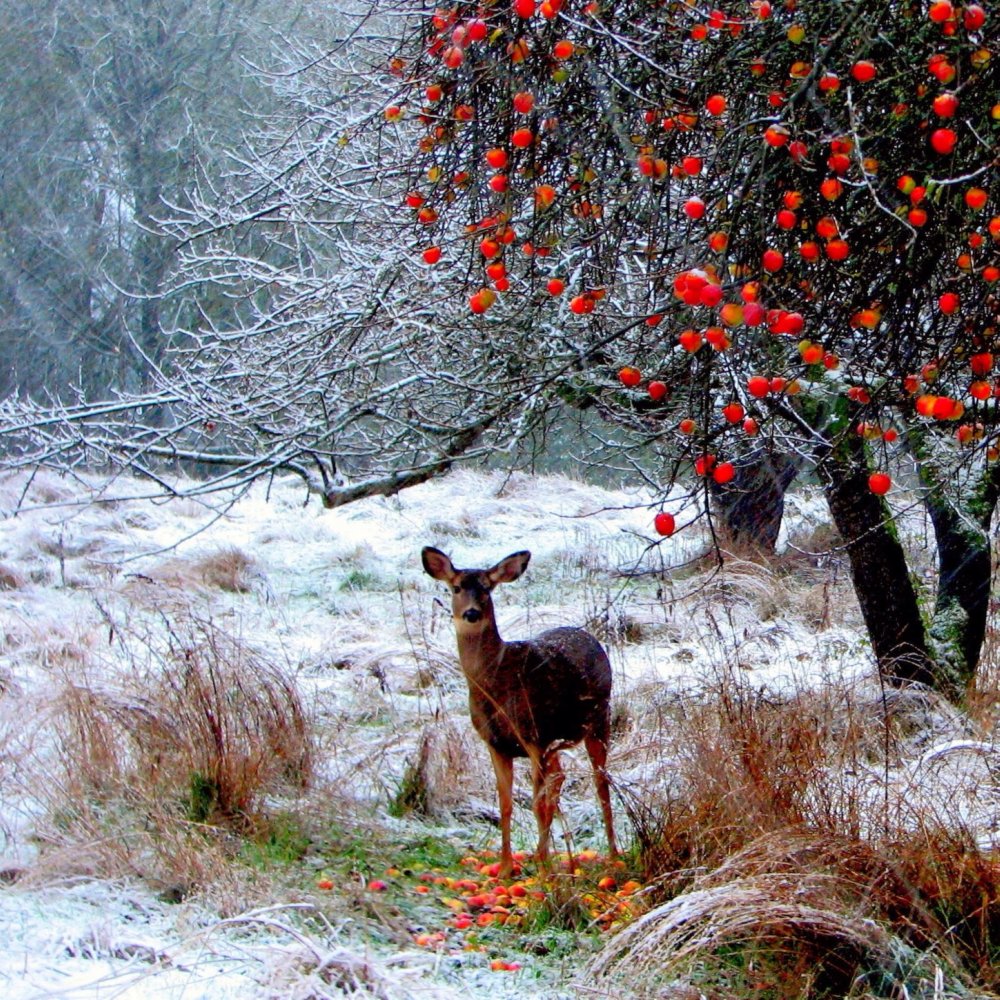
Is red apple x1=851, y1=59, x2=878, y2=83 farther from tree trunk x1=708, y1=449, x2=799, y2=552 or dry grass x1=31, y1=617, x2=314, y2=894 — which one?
tree trunk x1=708, y1=449, x2=799, y2=552

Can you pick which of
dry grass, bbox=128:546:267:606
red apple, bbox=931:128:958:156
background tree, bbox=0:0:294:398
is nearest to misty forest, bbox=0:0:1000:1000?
red apple, bbox=931:128:958:156

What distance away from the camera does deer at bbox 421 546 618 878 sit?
442 cm

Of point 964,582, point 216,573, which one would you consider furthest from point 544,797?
point 216,573

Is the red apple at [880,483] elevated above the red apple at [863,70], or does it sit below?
below

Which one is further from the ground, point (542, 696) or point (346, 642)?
point (346, 642)

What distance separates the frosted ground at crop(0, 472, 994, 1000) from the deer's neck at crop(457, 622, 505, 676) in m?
0.47

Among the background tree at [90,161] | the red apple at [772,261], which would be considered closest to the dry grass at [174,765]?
the red apple at [772,261]

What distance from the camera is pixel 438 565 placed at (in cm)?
460

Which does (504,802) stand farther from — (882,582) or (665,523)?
(882,582)

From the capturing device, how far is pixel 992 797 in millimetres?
4301

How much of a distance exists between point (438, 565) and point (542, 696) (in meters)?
0.61

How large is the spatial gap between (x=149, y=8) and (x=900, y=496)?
1814 cm

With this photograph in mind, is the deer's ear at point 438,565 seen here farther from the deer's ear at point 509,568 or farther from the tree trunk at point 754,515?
the tree trunk at point 754,515

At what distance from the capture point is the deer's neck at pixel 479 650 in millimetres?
4527
